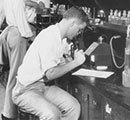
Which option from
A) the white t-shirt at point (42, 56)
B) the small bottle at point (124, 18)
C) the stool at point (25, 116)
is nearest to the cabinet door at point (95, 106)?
the white t-shirt at point (42, 56)

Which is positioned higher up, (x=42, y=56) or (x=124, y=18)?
(x=124, y=18)

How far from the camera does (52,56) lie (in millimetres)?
2877

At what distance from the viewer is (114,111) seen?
8.04 feet

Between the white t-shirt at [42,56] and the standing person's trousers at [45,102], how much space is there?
0.09 meters

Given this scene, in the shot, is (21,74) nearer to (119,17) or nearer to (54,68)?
(54,68)

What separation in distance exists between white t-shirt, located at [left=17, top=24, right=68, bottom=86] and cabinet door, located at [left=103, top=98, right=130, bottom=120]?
23.5 inches

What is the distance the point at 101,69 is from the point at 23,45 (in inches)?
50.7

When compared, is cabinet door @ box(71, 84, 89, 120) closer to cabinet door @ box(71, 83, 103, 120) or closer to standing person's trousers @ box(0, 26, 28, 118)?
cabinet door @ box(71, 83, 103, 120)

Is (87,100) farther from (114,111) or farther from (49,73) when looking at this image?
(114,111)

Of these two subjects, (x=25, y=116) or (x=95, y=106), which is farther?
(x=25, y=116)

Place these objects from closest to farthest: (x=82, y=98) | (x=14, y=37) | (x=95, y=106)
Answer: (x=95, y=106) → (x=82, y=98) → (x=14, y=37)

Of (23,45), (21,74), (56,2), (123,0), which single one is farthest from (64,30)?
(56,2)

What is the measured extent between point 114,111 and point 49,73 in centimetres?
70

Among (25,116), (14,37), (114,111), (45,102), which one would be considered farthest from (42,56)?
(14,37)
